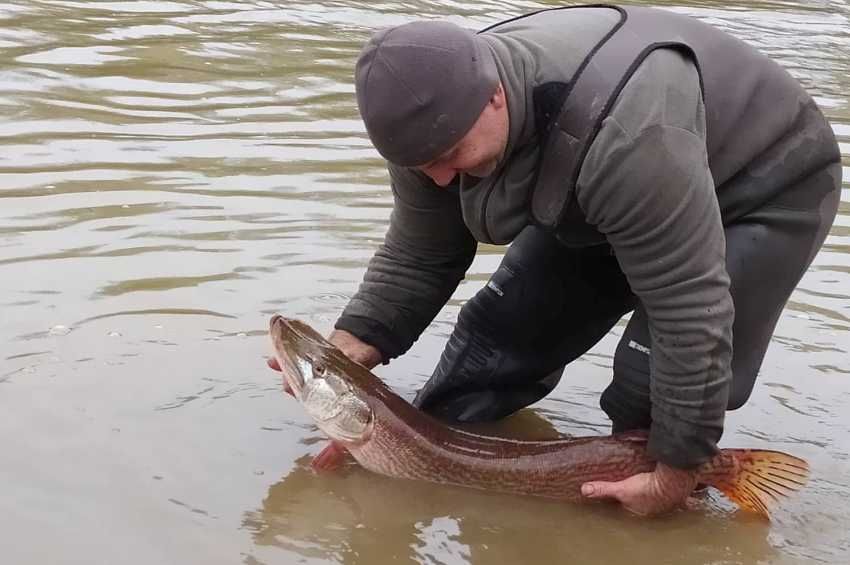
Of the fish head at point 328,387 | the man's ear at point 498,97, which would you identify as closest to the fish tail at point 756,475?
the fish head at point 328,387

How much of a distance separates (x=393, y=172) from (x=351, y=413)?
788mm

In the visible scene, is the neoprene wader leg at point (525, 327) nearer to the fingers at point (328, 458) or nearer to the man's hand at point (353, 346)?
the man's hand at point (353, 346)

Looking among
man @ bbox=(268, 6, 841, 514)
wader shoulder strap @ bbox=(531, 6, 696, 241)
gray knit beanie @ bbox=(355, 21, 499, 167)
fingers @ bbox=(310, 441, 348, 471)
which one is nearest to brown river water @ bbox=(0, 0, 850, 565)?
fingers @ bbox=(310, 441, 348, 471)

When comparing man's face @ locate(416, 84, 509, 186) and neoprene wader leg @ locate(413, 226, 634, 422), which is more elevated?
man's face @ locate(416, 84, 509, 186)

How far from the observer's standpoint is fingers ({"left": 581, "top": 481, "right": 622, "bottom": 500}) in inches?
160

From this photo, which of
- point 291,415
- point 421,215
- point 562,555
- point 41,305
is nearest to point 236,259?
point 41,305

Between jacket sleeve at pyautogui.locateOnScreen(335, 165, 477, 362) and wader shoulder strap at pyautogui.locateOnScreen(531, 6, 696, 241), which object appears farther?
jacket sleeve at pyautogui.locateOnScreen(335, 165, 477, 362)

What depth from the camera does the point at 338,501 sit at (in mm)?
→ 4199

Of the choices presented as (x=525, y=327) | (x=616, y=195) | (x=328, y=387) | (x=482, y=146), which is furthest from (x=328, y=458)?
(x=616, y=195)

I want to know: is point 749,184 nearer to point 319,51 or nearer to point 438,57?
point 438,57

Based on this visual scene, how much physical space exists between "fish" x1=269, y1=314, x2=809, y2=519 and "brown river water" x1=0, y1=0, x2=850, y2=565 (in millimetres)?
68

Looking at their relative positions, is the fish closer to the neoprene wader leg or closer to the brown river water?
the brown river water

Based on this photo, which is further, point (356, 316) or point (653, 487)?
point (356, 316)

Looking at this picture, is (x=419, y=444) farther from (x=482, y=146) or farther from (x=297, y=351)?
(x=482, y=146)
